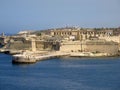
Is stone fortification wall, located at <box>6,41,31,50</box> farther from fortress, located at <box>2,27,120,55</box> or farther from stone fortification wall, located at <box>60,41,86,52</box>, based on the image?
stone fortification wall, located at <box>60,41,86,52</box>

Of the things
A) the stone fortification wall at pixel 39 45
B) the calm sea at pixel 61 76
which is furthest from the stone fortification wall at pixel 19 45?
the calm sea at pixel 61 76

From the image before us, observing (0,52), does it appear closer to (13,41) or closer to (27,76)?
(13,41)

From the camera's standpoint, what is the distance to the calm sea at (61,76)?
20819 millimetres

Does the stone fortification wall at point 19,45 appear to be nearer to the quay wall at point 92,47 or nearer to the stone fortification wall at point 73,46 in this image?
the stone fortification wall at point 73,46

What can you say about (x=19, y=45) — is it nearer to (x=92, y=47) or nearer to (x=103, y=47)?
(x=92, y=47)

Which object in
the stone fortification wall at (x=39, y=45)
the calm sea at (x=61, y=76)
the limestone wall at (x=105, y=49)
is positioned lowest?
the calm sea at (x=61, y=76)

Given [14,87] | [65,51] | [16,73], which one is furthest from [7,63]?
[14,87]

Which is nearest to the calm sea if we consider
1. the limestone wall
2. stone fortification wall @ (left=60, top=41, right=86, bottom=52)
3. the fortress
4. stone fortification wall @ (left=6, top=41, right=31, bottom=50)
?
the limestone wall

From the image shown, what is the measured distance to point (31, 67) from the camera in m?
28.7

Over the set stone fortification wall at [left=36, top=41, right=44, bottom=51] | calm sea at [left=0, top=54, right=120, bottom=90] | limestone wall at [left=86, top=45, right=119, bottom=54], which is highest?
stone fortification wall at [left=36, top=41, right=44, bottom=51]

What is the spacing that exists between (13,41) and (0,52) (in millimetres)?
2888

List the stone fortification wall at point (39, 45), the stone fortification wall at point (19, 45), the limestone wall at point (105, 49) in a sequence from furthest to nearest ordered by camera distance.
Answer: the stone fortification wall at point (19, 45)
the stone fortification wall at point (39, 45)
the limestone wall at point (105, 49)

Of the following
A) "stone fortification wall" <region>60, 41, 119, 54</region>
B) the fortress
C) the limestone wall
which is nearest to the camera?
the limestone wall

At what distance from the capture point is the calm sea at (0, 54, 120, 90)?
68.3ft
